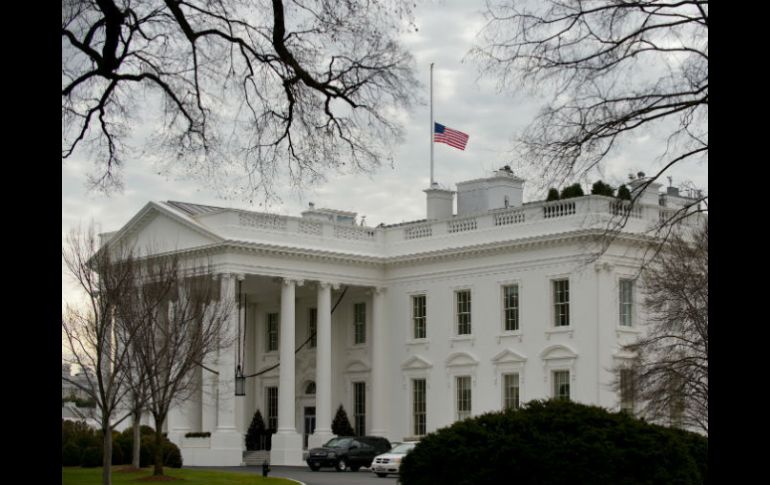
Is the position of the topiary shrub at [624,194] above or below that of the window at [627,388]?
above

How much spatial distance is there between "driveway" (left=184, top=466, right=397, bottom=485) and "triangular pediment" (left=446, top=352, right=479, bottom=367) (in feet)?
21.0

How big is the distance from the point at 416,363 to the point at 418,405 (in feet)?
6.27

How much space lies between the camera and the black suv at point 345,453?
164 feet

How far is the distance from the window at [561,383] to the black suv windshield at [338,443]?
850 cm

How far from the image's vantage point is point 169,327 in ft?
141

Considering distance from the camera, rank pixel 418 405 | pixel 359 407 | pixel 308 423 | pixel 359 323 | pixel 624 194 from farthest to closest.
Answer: pixel 308 423
pixel 359 323
pixel 359 407
pixel 418 405
pixel 624 194

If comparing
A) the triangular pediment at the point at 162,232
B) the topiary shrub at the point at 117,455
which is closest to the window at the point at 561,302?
the triangular pediment at the point at 162,232

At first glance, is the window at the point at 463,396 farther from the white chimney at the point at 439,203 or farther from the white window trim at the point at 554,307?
the white chimney at the point at 439,203

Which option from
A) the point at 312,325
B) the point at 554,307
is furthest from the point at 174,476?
the point at 312,325

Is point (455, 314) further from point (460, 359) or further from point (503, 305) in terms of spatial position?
point (503, 305)

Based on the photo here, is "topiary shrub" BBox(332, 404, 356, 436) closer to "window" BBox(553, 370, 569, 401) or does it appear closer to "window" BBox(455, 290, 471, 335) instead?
"window" BBox(455, 290, 471, 335)
